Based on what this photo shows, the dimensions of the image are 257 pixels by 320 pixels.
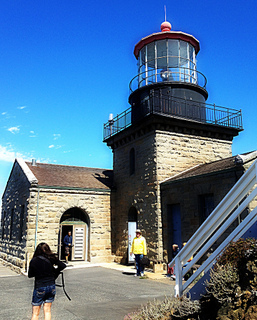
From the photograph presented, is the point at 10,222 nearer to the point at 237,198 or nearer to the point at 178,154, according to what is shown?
the point at 178,154

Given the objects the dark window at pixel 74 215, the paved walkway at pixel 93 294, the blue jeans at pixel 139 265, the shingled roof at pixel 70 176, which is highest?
the shingled roof at pixel 70 176

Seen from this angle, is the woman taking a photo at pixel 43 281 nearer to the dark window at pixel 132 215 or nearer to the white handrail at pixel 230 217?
the white handrail at pixel 230 217

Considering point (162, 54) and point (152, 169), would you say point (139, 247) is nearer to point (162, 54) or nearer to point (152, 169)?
point (152, 169)

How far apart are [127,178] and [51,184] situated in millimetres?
3943

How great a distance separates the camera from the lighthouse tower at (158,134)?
14.4 m

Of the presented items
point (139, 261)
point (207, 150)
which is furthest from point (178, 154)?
point (139, 261)

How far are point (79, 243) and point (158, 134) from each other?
6.91m

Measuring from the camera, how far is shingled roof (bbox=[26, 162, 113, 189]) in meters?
16.0

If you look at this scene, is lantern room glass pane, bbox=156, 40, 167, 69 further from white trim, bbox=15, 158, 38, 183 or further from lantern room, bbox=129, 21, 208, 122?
white trim, bbox=15, 158, 38, 183

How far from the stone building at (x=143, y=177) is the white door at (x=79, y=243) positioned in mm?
50

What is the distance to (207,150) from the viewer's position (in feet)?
52.0

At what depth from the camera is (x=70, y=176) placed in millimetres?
17656

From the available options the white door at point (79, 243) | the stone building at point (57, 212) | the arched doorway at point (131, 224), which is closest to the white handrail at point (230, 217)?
the arched doorway at point (131, 224)

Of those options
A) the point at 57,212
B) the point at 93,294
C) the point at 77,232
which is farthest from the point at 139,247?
the point at 57,212
